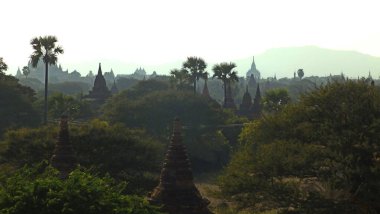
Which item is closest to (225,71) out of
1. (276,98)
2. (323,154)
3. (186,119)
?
(276,98)

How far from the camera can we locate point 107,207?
53.0 feet

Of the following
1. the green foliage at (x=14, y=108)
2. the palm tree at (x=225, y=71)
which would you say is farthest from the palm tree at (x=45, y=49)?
the palm tree at (x=225, y=71)

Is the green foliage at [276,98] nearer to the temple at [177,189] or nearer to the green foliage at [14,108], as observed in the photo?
the green foliage at [14,108]

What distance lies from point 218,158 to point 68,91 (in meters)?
95.2

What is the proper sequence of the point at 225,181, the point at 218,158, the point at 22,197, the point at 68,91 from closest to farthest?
1. the point at 22,197
2. the point at 225,181
3. the point at 218,158
4. the point at 68,91

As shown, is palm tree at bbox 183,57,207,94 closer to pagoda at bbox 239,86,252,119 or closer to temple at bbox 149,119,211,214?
pagoda at bbox 239,86,252,119

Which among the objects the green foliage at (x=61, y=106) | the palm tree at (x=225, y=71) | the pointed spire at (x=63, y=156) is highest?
the palm tree at (x=225, y=71)

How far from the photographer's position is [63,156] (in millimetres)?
22281

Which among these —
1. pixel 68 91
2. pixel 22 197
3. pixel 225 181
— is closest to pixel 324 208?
pixel 225 181

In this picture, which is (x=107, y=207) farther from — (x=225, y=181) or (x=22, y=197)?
(x=225, y=181)

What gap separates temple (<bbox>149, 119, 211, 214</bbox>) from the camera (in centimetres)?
2083

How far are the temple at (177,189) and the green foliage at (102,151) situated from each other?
6.58 metres

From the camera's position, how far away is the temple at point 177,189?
20.8 meters

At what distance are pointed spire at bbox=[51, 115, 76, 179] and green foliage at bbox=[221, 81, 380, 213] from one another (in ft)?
25.6
